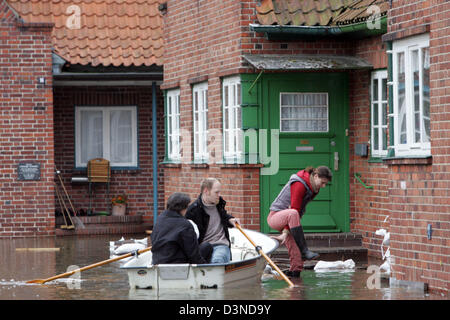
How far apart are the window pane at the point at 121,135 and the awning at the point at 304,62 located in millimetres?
8750

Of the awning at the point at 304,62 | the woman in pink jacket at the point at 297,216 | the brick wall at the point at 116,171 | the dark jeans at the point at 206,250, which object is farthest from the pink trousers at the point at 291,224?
the brick wall at the point at 116,171

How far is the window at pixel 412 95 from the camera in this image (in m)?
12.6

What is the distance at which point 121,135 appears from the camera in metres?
25.9

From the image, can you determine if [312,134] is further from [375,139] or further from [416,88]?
[416,88]

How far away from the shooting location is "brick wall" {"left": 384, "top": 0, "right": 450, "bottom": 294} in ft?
39.3

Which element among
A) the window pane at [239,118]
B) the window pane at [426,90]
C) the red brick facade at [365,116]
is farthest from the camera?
the window pane at [239,118]

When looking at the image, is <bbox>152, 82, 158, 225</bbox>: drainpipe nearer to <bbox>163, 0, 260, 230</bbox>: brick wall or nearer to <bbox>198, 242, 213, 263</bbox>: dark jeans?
<bbox>163, 0, 260, 230</bbox>: brick wall

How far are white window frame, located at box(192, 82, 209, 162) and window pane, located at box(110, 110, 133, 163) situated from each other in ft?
17.9

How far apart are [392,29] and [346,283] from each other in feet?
11.0

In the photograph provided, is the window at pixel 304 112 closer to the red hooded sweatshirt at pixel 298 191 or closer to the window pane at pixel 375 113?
the window pane at pixel 375 113

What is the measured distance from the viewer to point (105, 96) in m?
25.6

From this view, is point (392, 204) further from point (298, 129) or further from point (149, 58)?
point (149, 58)

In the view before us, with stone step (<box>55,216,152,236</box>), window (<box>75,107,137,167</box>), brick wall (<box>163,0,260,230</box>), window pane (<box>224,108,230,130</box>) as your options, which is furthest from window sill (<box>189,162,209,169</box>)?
window (<box>75,107,137,167</box>)

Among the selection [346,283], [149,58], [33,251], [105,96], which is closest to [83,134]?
[105,96]
